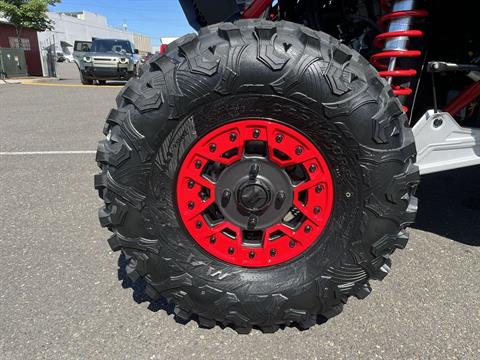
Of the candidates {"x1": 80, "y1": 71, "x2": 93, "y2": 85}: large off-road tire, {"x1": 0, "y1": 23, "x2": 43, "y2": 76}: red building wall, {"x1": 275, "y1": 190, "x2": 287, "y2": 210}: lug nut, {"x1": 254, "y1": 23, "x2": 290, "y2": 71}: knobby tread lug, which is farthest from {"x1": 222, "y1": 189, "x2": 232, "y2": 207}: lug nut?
{"x1": 0, "y1": 23, "x2": 43, "y2": 76}: red building wall

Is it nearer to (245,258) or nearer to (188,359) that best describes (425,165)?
(245,258)

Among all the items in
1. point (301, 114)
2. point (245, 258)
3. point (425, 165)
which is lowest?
point (245, 258)

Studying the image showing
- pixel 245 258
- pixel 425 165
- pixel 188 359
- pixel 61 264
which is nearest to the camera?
pixel 188 359

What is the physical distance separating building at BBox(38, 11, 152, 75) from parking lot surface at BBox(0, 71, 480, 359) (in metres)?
60.1

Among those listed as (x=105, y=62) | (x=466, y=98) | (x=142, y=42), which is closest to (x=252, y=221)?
Answer: (x=466, y=98)

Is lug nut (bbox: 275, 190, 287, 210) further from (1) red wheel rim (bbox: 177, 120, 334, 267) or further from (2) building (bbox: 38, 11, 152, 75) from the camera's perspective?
(2) building (bbox: 38, 11, 152, 75)

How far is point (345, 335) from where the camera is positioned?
1841 millimetres

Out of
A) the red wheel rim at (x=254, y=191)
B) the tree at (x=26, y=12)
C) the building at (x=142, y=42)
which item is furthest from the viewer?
the building at (x=142, y=42)

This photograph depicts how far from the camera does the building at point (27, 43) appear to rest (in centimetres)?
2397

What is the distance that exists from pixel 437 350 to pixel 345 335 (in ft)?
1.46

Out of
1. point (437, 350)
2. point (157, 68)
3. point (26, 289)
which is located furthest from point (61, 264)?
point (437, 350)

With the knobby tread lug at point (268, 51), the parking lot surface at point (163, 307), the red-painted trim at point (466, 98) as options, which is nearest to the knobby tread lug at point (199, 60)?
the knobby tread lug at point (268, 51)

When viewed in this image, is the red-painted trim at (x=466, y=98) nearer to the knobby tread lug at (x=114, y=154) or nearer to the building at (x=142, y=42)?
the knobby tread lug at (x=114, y=154)

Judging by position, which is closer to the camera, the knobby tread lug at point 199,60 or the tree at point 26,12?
the knobby tread lug at point 199,60
